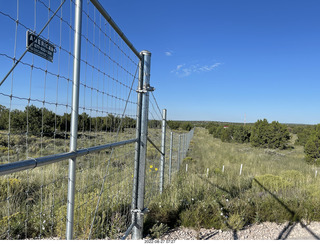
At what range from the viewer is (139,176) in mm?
3240

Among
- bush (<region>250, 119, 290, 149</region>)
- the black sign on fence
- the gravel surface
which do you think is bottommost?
the gravel surface

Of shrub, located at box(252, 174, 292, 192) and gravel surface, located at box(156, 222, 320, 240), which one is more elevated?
shrub, located at box(252, 174, 292, 192)

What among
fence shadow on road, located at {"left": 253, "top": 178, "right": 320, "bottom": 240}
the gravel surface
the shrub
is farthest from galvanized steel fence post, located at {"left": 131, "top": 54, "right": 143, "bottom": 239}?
the shrub

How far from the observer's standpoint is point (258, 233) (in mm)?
3783

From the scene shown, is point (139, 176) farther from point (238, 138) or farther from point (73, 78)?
point (238, 138)

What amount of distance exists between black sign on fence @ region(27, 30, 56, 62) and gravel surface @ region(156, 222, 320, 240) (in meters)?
2.87

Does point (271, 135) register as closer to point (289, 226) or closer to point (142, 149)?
point (289, 226)

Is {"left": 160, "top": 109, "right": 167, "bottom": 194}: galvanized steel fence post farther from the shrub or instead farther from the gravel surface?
the shrub

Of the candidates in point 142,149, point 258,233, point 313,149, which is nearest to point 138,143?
point 142,149

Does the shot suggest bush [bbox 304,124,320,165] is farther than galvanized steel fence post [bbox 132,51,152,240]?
Yes

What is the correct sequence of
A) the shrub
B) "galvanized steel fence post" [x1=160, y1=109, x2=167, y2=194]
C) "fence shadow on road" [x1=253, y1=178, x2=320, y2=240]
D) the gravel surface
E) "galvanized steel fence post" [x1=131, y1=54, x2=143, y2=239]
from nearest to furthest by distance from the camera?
"galvanized steel fence post" [x1=131, y1=54, x2=143, y2=239] < the gravel surface < "fence shadow on road" [x1=253, y1=178, x2=320, y2=240] < "galvanized steel fence post" [x1=160, y1=109, x2=167, y2=194] < the shrub

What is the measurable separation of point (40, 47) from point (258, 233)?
3.84 m

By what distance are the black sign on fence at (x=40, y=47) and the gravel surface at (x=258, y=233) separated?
287cm

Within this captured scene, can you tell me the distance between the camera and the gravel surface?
11.8 feet
